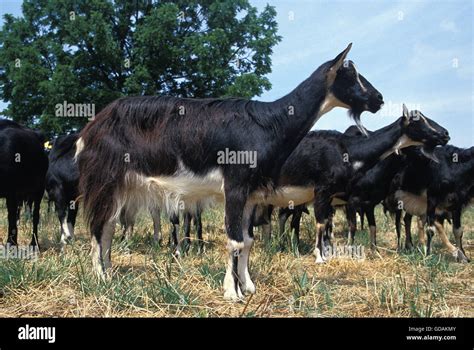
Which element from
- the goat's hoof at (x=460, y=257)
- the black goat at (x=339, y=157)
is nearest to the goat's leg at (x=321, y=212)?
the black goat at (x=339, y=157)

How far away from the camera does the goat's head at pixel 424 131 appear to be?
8.65 m

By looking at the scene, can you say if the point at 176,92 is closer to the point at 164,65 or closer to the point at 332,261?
the point at 164,65

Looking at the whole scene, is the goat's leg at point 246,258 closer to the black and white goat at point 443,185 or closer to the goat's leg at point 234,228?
the goat's leg at point 234,228

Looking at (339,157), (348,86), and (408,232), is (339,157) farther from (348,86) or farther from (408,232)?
(348,86)

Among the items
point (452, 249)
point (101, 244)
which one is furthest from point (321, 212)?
point (101, 244)

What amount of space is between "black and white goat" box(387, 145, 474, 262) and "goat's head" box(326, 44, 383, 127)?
11.5 ft

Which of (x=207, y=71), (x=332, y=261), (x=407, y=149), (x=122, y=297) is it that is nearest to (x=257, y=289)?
(x=122, y=297)

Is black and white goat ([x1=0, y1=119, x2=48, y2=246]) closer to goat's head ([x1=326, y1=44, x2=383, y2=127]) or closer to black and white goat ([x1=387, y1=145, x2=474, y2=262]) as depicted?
goat's head ([x1=326, y1=44, x2=383, y2=127])

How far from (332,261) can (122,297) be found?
401 centimetres

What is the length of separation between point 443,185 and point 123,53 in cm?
1847

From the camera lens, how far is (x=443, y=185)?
29.8 feet

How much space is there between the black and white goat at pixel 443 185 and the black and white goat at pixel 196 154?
4.30 meters
